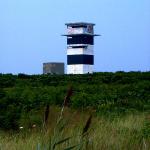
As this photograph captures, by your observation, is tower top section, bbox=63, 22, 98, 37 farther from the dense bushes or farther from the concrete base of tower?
the dense bushes

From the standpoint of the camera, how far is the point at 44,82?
2873 centimetres

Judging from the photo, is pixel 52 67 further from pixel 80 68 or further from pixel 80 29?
pixel 80 29

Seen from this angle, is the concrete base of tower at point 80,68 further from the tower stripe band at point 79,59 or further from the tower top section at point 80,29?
the tower top section at point 80,29

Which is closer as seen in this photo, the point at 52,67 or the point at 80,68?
the point at 52,67

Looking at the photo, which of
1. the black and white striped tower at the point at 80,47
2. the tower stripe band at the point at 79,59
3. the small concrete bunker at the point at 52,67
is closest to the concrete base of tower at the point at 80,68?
the black and white striped tower at the point at 80,47

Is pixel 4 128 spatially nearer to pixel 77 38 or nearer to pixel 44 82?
pixel 44 82

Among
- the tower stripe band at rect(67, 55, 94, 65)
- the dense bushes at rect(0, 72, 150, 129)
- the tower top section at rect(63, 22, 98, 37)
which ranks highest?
the tower top section at rect(63, 22, 98, 37)

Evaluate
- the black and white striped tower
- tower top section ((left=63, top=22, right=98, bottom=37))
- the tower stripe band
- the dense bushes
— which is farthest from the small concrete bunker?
the dense bushes

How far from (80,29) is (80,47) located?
329cm

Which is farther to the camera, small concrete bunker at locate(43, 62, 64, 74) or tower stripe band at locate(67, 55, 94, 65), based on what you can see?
tower stripe band at locate(67, 55, 94, 65)

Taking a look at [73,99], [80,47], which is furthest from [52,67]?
[73,99]

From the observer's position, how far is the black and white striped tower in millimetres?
57375

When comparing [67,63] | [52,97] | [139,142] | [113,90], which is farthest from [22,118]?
[67,63]

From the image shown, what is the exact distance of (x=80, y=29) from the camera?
6194 cm
